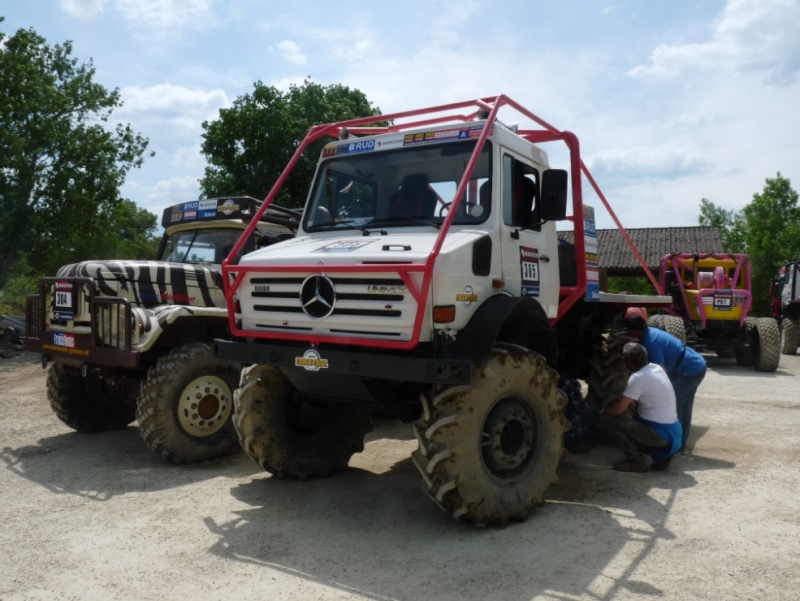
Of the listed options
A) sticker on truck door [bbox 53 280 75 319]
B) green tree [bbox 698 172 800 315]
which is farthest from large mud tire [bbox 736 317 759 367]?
green tree [bbox 698 172 800 315]

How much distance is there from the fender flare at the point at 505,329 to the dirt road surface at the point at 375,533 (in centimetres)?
118

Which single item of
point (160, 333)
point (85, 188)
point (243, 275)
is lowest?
point (160, 333)

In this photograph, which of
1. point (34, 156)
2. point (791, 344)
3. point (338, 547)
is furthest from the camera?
point (791, 344)

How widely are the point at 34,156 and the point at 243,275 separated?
15249mm

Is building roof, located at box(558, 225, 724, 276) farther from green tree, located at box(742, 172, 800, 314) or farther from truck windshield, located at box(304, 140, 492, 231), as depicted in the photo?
truck windshield, located at box(304, 140, 492, 231)

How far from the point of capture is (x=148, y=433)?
653cm

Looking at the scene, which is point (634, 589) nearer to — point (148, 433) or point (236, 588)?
point (236, 588)

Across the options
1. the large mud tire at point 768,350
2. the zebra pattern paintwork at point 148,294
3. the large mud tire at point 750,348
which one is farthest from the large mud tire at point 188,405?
the large mud tire at point 750,348

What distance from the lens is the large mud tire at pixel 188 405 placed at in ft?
21.5

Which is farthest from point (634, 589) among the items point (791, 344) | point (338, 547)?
point (791, 344)

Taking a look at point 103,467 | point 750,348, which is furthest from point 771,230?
point 103,467

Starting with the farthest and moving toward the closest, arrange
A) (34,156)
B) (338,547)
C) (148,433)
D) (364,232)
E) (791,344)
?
(791,344) → (34,156) → (148,433) → (364,232) → (338,547)

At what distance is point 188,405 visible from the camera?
6.72 m

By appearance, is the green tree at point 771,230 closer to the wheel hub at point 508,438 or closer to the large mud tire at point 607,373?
the large mud tire at point 607,373
